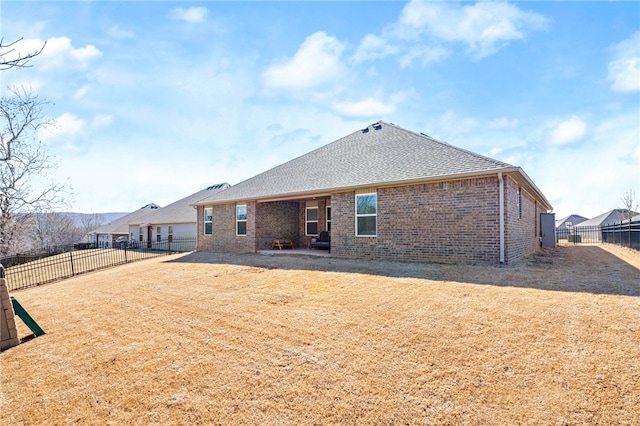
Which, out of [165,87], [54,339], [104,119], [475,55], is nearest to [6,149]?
[104,119]

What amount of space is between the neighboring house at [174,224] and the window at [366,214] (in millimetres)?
16677

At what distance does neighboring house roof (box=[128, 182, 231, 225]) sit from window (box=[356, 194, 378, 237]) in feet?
57.3

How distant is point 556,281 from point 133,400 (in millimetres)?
7866

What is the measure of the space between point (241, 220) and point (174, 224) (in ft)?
47.3

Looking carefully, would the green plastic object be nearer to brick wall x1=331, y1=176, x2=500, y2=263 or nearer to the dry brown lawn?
the dry brown lawn

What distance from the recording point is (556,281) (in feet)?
22.6

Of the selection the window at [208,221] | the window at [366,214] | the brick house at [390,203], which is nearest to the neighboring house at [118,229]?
the window at [208,221]

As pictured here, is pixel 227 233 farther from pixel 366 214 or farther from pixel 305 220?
pixel 366 214

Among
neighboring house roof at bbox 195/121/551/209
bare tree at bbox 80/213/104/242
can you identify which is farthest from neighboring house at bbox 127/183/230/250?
bare tree at bbox 80/213/104/242

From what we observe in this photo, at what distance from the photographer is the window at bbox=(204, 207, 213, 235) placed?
58.0 ft

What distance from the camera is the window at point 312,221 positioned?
661 inches

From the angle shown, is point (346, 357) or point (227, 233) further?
point (227, 233)

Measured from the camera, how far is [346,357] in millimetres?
3893

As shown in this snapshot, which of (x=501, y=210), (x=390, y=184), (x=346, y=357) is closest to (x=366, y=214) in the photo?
(x=390, y=184)
